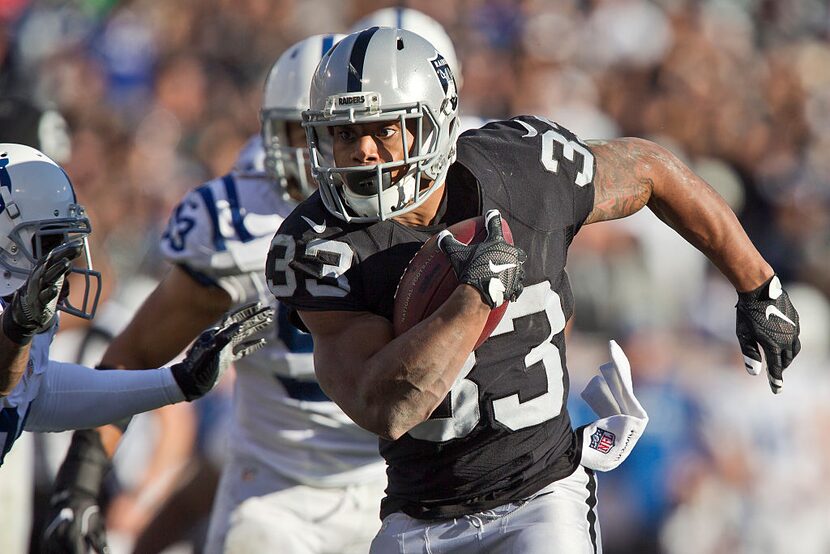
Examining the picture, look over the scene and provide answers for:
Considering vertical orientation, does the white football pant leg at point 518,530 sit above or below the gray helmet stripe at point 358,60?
below

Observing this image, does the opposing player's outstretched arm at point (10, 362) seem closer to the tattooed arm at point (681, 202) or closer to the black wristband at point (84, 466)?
the black wristband at point (84, 466)

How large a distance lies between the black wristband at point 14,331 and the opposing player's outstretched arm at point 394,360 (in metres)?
0.67

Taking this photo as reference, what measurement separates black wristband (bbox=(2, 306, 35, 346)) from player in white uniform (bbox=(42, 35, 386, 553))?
2.92 feet

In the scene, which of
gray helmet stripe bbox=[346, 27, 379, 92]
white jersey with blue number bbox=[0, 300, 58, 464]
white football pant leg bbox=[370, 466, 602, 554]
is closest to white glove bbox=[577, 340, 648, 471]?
white football pant leg bbox=[370, 466, 602, 554]

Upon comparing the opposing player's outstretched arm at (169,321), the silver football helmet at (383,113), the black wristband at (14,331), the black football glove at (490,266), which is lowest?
the opposing player's outstretched arm at (169,321)

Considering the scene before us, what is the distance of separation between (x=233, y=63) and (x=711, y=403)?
3.77 metres

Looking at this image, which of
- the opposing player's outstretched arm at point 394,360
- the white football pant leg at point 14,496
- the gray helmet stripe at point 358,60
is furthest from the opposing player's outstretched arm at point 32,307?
the white football pant leg at point 14,496

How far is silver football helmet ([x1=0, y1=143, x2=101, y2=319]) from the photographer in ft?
10.3

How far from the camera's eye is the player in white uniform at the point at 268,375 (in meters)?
3.78

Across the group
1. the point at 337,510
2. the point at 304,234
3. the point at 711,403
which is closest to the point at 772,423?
Result: the point at 711,403

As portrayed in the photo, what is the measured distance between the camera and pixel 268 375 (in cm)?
386

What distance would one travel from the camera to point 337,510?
12.6ft

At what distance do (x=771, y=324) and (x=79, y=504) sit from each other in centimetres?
195

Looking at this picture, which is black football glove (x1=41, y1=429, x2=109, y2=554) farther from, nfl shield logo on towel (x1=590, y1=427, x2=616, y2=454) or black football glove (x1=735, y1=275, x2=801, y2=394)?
black football glove (x1=735, y1=275, x2=801, y2=394)
